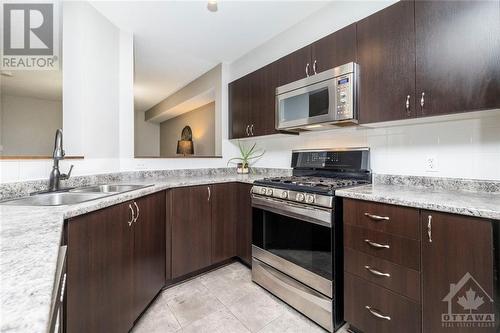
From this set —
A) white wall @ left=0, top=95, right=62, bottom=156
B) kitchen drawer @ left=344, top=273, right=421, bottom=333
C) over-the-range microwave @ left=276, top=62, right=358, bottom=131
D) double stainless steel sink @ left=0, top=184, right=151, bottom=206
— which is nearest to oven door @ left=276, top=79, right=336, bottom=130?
over-the-range microwave @ left=276, top=62, right=358, bottom=131

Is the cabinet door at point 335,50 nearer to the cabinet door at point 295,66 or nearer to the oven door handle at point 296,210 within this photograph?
the cabinet door at point 295,66

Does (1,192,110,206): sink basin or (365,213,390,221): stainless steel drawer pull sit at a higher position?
(1,192,110,206): sink basin

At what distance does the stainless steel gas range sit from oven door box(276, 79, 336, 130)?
403mm

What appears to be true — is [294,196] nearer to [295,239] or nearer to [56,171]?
[295,239]

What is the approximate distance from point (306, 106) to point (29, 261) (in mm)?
1842

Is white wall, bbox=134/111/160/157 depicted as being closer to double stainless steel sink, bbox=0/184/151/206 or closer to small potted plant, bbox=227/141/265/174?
small potted plant, bbox=227/141/265/174

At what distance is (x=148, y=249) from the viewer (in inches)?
64.2

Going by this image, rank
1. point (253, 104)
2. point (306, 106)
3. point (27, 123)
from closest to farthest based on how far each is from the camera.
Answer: point (306, 106)
point (253, 104)
point (27, 123)

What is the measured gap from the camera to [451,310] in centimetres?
104

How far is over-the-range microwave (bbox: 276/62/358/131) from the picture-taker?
5.29 feet

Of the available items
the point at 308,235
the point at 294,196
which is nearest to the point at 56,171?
the point at 294,196

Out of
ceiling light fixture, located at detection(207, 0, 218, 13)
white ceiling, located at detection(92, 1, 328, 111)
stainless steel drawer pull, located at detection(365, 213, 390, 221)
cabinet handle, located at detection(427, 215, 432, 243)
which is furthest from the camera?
white ceiling, located at detection(92, 1, 328, 111)

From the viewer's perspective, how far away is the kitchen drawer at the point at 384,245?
1146mm

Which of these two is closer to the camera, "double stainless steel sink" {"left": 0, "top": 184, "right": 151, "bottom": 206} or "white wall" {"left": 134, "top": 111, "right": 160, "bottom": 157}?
"double stainless steel sink" {"left": 0, "top": 184, "right": 151, "bottom": 206}
